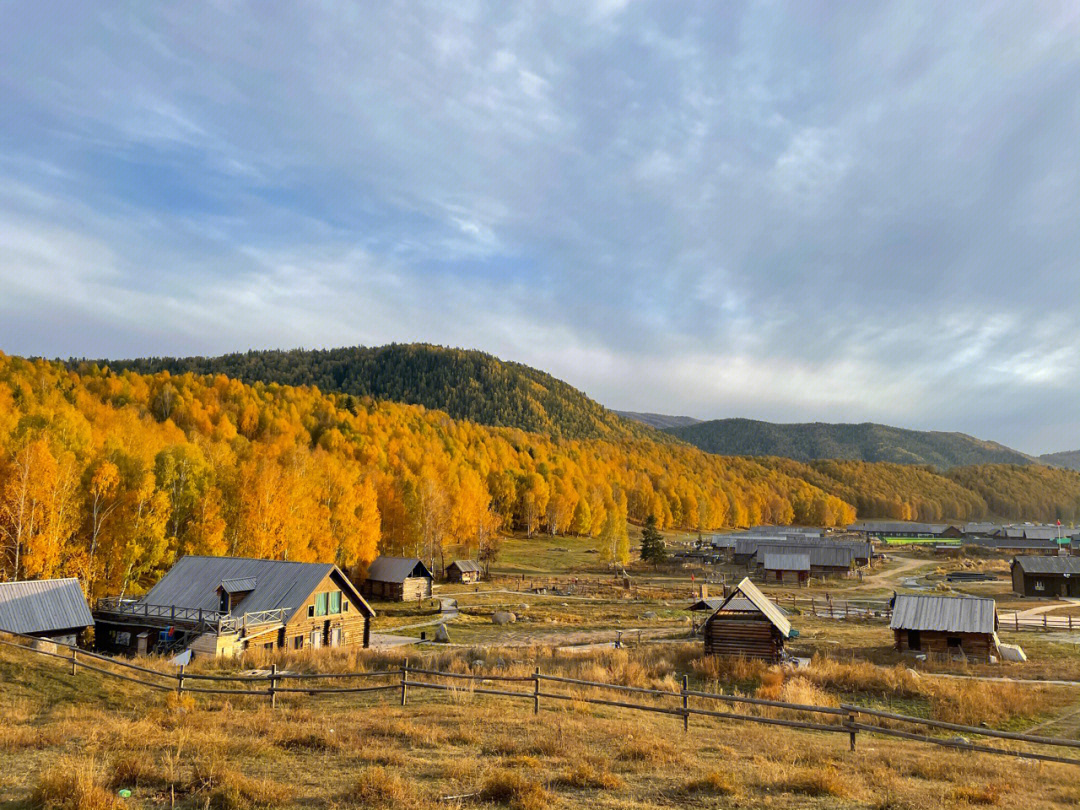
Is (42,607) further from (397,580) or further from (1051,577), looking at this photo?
(1051,577)

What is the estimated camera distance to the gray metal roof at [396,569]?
65.9m

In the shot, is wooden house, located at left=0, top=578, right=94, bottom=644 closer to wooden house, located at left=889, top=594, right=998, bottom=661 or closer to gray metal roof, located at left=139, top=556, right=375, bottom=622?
gray metal roof, located at left=139, top=556, right=375, bottom=622

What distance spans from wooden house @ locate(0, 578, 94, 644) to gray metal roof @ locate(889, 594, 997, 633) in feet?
150

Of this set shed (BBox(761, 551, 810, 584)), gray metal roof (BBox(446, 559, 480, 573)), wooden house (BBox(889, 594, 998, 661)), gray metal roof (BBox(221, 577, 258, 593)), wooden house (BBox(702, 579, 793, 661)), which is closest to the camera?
wooden house (BBox(702, 579, 793, 661))

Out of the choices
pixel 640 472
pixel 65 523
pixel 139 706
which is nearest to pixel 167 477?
pixel 65 523

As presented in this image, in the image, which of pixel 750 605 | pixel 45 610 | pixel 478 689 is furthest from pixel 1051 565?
pixel 45 610

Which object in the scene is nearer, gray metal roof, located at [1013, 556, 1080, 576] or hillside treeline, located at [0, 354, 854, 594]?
hillside treeline, located at [0, 354, 854, 594]

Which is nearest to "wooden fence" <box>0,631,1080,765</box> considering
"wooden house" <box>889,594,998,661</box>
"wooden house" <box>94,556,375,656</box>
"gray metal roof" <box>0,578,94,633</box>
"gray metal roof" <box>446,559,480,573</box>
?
"gray metal roof" <box>0,578,94,633</box>

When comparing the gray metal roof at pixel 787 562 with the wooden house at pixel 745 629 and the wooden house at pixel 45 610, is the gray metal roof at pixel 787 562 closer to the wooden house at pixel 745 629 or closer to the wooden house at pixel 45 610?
the wooden house at pixel 745 629

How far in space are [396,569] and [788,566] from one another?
51.1m

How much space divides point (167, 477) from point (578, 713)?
46650 mm

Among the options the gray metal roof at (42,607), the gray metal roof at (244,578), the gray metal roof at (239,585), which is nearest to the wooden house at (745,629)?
the gray metal roof at (244,578)

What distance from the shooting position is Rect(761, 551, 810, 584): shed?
84688 mm

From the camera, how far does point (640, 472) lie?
174 m
